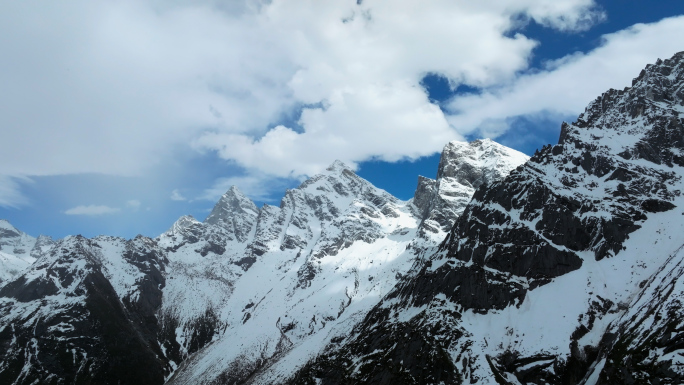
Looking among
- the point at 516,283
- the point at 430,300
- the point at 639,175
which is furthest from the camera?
the point at 639,175

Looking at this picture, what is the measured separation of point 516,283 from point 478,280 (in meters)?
12.8

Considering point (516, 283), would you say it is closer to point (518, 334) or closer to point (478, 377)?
point (518, 334)

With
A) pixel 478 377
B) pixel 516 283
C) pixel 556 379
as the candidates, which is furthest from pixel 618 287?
pixel 478 377

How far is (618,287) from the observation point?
5812 inches

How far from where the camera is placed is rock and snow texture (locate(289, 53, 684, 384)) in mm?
123312

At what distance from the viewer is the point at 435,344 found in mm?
151750

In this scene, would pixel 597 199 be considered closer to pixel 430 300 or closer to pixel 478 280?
pixel 478 280

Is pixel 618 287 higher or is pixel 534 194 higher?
pixel 534 194

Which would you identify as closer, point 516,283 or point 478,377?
point 478,377

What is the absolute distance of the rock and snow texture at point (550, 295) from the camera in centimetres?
12331

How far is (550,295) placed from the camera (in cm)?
15488

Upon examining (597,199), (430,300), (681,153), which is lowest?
(430,300)

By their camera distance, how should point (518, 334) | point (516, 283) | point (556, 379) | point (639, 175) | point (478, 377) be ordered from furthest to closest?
point (639, 175) < point (516, 283) < point (518, 334) < point (478, 377) < point (556, 379)

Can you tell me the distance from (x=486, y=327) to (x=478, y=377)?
22.0 m
